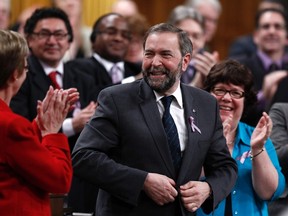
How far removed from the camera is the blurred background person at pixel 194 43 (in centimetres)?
548

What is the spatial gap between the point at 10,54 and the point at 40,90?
1.80m

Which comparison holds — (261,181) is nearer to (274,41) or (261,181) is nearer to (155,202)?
(155,202)

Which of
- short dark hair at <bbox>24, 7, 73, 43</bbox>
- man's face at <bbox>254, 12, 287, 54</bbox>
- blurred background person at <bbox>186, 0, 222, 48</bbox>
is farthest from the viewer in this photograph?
blurred background person at <bbox>186, 0, 222, 48</bbox>

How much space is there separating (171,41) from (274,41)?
132 inches

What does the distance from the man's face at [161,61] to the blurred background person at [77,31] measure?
106 inches

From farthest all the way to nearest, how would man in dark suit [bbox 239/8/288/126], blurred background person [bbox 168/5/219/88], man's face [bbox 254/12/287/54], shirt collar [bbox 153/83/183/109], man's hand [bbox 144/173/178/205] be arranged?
man's face [bbox 254/12/287/54] → man in dark suit [bbox 239/8/288/126] → blurred background person [bbox 168/5/219/88] → shirt collar [bbox 153/83/183/109] → man's hand [bbox 144/173/178/205]

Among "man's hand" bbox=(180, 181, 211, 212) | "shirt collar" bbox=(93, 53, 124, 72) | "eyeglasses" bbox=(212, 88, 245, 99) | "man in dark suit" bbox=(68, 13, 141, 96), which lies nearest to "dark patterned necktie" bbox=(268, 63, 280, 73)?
"man in dark suit" bbox=(68, 13, 141, 96)

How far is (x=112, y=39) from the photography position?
572 cm

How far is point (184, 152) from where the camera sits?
3.75 m

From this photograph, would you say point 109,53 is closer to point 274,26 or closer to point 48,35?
point 48,35

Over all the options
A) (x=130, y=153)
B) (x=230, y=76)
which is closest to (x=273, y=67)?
(x=230, y=76)

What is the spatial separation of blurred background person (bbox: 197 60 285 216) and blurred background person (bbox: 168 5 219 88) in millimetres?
973

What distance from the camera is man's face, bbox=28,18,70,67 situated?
520 cm

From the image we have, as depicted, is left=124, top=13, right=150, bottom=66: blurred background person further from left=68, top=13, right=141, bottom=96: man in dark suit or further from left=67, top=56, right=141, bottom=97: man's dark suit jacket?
left=67, top=56, right=141, bottom=97: man's dark suit jacket
